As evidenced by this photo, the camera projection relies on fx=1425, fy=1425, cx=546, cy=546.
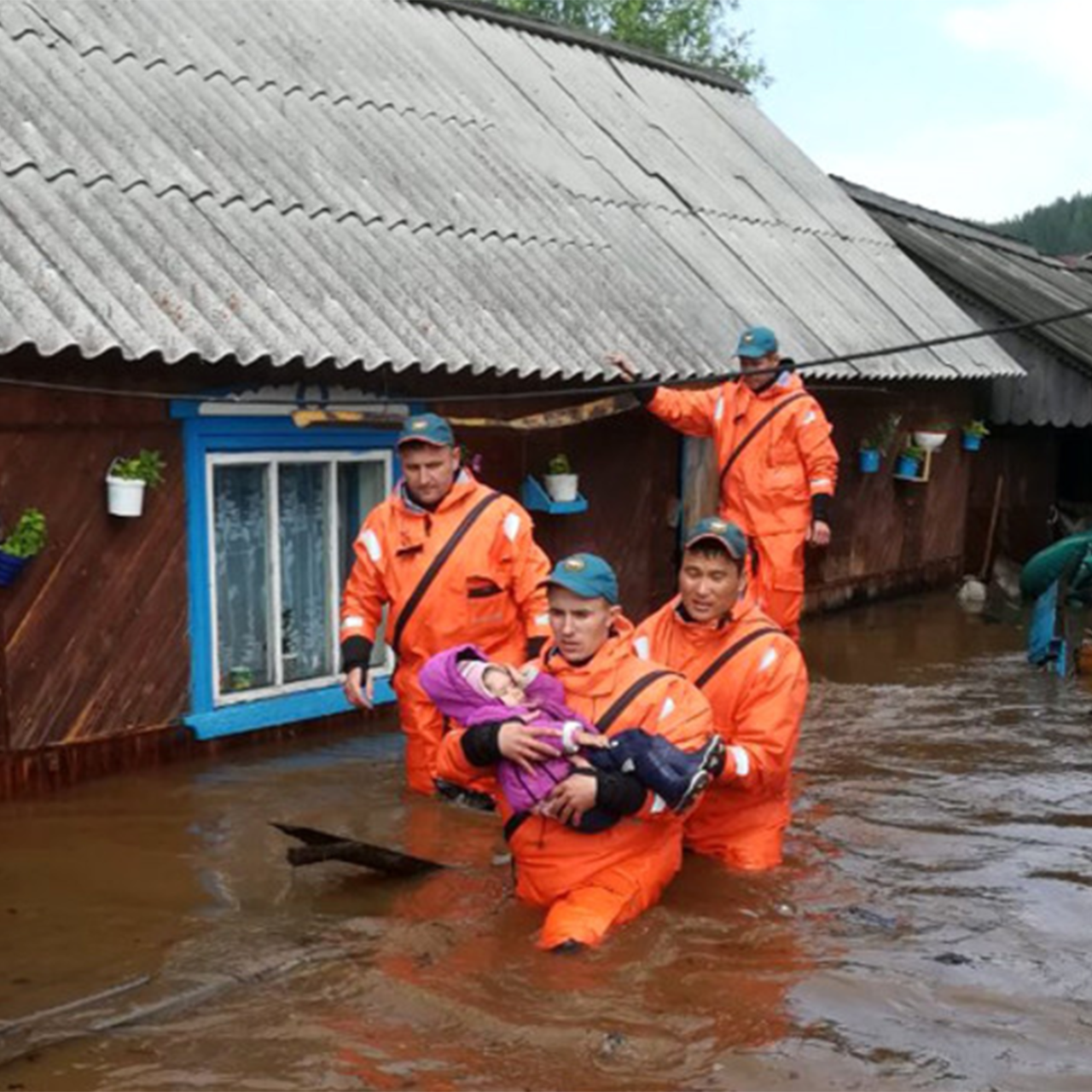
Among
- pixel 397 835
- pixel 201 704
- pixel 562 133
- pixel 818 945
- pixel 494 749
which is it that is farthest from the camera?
pixel 562 133

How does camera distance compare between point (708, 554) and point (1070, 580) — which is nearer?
point (708, 554)

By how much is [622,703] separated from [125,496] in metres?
3.18

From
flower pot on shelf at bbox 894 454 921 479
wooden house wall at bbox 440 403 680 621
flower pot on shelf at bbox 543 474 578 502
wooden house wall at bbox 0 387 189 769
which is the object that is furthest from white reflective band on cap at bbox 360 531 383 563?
flower pot on shelf at bbox 894 454 921 479

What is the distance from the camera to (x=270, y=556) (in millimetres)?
7758

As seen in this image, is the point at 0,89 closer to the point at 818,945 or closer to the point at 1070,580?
the point at 818,945

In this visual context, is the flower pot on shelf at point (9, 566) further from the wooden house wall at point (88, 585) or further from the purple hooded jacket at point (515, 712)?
the purple hooded jacket at point (515, 712)

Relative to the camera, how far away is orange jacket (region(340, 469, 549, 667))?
19.8 ft

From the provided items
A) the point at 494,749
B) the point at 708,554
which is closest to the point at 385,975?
the point at 494,749

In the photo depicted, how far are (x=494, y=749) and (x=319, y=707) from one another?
376cm

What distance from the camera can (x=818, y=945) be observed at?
4855mm

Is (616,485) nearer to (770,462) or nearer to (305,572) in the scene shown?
(770,462)

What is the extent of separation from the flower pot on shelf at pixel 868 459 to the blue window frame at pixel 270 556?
556 cm

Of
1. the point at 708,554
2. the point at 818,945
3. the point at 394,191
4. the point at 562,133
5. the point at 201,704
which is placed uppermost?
the point at 562,133

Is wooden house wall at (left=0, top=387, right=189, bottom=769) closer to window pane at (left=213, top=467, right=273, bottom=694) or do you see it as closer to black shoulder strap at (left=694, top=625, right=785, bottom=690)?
window pane at (left=213, top=467, right=273, bottom=694)
